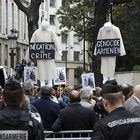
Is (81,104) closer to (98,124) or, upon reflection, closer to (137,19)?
(98,124)

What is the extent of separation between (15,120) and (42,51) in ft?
32.9

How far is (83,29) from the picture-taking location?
51.7m

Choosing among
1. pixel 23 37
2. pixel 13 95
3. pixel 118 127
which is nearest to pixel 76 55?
pixel 23 37

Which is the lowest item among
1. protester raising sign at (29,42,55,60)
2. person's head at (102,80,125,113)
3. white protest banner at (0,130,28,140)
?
white protest banner at (0,130,28,140)

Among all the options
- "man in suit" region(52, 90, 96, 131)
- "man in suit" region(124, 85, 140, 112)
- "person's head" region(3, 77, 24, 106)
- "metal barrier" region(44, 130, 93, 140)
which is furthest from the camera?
"man in suit" region(52, 90, 96, 131)

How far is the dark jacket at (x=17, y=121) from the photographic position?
6.95 m

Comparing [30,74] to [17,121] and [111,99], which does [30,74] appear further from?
[111,99]

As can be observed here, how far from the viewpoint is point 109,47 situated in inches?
656

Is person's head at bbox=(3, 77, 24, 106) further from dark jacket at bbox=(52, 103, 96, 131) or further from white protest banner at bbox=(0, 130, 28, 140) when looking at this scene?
dark jacket at bbox=(52, 103, 96, 131)

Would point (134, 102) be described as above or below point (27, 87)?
below

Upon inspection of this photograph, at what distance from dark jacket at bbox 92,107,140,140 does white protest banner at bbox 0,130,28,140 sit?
756 millimetres

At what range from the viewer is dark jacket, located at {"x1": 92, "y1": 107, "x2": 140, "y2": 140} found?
668 centimetres

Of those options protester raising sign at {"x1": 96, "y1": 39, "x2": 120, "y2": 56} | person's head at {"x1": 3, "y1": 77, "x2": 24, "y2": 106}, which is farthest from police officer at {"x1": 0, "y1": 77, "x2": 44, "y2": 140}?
protester raising sign at {"x1": 96, "y1": 39, "x2": 120, "y2": 56}

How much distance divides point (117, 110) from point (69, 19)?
4474 cm
